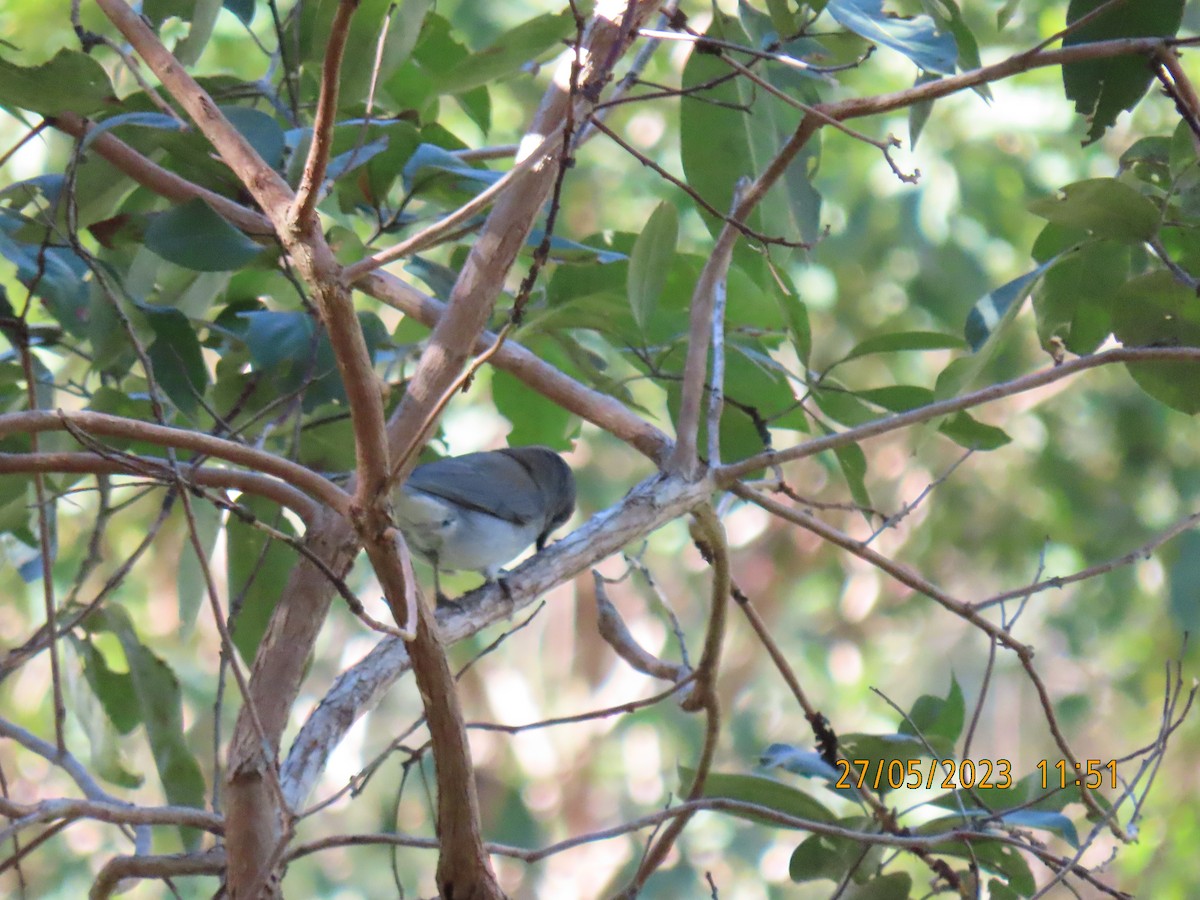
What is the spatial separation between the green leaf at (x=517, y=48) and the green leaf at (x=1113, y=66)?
92cm

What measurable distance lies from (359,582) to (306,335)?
A: 22.2 feet

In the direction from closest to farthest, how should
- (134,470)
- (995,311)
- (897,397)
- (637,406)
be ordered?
(134,470) < (995,311) < (897,397) < (637,406)

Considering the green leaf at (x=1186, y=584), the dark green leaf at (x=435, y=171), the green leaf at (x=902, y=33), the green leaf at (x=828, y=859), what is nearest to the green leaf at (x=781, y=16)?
the green leaf at (x=902, y=33)

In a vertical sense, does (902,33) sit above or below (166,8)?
below

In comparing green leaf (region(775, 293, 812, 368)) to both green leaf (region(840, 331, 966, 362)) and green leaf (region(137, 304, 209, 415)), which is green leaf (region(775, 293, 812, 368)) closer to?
green leaf (region(840, 331, 966, 362))

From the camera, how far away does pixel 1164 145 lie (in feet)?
7.26

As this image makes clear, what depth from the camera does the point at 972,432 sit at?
7.67 ft

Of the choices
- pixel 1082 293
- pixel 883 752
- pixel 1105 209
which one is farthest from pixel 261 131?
pixel 883 752

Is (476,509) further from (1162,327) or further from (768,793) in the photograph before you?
(1162,327)

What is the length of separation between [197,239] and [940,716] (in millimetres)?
1790

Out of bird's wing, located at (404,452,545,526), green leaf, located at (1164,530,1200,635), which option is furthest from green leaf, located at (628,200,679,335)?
green leaf, located at (1164,530,1200,635)

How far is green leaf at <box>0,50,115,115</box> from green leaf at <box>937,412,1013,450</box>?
1.68m

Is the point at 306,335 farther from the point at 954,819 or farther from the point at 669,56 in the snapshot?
the point at 669,56

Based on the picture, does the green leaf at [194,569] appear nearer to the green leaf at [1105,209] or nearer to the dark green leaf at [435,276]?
the dark green leaf at [435,276]
